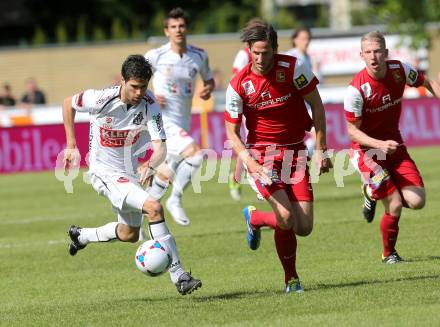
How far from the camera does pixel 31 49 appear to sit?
41094 millimetres

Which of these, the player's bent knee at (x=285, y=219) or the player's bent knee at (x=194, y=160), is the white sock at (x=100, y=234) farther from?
the player's bent knee at (x=194, y=160)

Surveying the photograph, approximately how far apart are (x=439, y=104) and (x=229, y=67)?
56.9 feet

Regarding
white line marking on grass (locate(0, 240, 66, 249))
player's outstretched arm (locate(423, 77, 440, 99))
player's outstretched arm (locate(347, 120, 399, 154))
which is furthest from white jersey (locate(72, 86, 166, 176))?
white line marking on grass (locate(0, 240, 66, 249))

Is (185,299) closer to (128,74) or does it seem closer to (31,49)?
(128,74)

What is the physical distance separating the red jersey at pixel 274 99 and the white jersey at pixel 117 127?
2.69 ft

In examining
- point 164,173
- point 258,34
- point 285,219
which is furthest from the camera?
point 164,173

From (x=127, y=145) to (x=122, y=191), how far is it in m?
0.61

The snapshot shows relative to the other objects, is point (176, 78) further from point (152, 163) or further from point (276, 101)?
point (276, 101)

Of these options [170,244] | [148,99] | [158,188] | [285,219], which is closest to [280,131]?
[285,219]

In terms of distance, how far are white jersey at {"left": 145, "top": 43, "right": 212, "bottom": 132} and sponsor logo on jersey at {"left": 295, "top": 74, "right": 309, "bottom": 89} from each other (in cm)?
507

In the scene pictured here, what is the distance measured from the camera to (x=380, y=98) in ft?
33.0

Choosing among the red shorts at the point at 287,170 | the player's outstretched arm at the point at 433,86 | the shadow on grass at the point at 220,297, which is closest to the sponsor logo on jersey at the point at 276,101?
the red shorts at the point at 287,170

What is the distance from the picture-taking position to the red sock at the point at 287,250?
9000 mm

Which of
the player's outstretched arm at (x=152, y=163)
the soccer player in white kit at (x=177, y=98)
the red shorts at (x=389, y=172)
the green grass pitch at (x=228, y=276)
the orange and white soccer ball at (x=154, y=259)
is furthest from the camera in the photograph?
the soccer player in white kit at (x=177, y=98)
